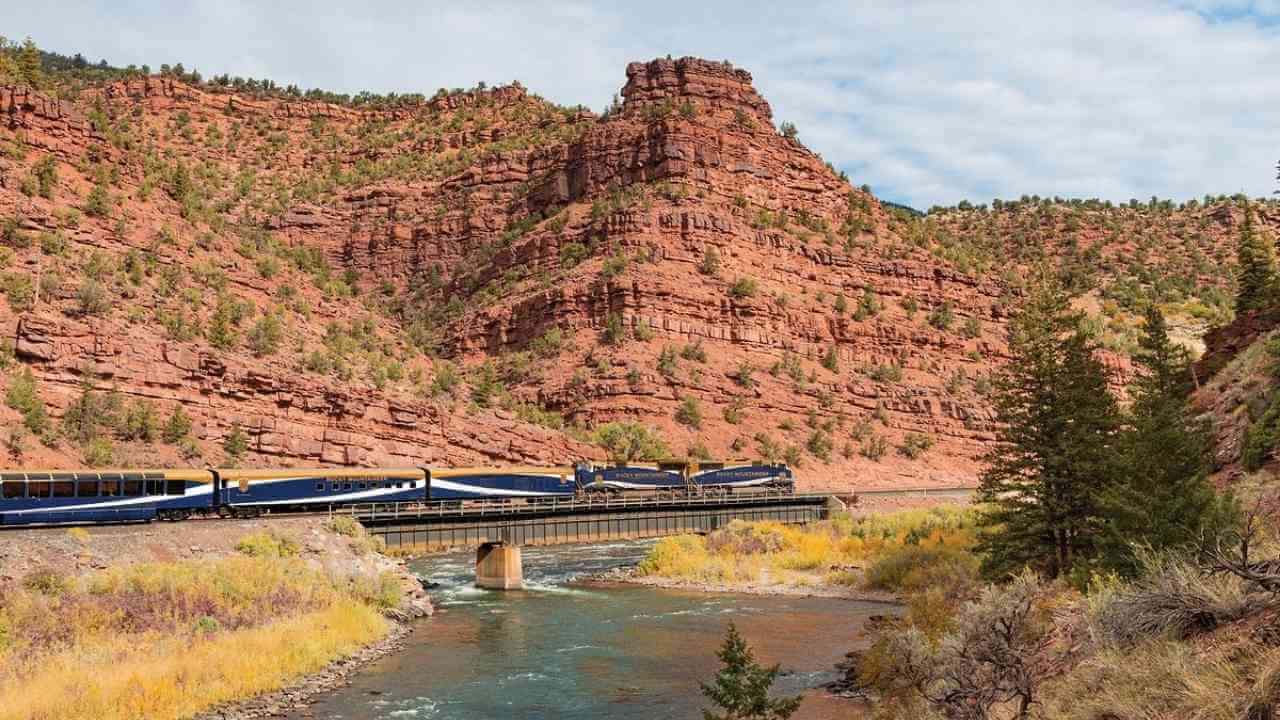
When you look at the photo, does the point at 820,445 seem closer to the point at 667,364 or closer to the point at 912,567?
the point at 667,364

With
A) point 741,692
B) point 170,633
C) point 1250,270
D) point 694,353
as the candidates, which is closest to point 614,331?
point 694,353

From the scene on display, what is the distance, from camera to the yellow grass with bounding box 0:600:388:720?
21.2 metres

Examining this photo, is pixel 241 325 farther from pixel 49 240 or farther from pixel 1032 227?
pixel 1032 227

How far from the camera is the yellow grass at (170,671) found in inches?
833

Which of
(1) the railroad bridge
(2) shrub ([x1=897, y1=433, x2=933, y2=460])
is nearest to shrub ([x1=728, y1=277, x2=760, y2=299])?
(2) shrub ([x1=897, y1=433, x2=933, y2=460])

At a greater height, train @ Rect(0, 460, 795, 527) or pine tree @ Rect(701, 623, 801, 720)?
train @ Rect(0, 460, 795, 527)

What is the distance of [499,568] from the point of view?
45.6m

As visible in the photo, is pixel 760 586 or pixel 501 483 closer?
pixel 760 586

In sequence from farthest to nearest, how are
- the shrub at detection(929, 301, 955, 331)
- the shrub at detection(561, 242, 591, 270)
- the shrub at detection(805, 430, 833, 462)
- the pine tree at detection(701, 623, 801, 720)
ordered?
the shrub at detection(929, 301, 955, 331)
the shrub at detection(561, 242, 591, 270)
the shrub at detection(805, 430, 833, 462)
the pine tree at detection(701, 623, 801, 720)

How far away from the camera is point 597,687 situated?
2602 centimetres

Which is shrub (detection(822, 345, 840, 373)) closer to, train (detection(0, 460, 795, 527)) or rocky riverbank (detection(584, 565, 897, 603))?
train (detection(0, 460, 795, 527))

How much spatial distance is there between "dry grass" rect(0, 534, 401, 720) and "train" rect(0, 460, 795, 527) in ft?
19.9

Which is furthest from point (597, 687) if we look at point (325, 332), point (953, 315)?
point (953, 315)

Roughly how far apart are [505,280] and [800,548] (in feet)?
190
